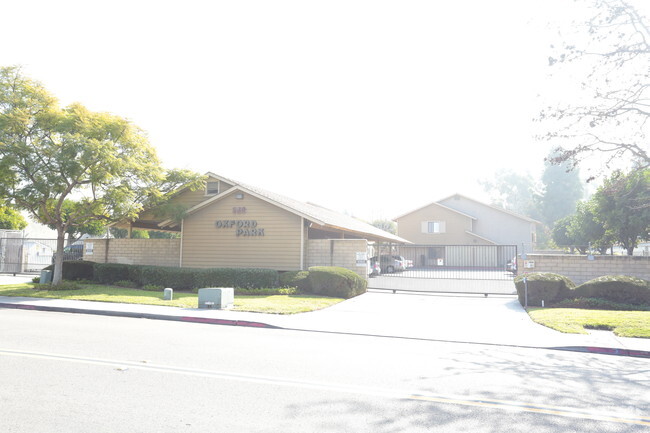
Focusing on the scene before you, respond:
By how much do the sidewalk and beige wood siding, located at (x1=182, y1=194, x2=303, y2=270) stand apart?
188 inches

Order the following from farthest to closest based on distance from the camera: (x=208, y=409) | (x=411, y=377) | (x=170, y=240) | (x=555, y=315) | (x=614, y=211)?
1. (x=614, y=211)
2. (x=170, y=240)
3. (x=555, y=315)
4. (x=411, y=377)
5. (x=208, y=409)

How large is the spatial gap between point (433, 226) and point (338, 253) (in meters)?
27.3

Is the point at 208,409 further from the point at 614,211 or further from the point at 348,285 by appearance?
the point at 614,211

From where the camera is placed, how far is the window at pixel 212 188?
22.8 metres

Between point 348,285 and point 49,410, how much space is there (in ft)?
43.4

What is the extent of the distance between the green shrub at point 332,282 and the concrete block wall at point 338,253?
2.10m

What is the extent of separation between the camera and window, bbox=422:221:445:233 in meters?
44.8

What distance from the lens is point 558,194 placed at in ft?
245

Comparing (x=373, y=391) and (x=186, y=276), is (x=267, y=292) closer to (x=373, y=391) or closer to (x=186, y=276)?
(x=186, y=276)

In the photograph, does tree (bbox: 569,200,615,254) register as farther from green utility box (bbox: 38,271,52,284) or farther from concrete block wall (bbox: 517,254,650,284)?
green utility box (bbox: 38,271,52,284)

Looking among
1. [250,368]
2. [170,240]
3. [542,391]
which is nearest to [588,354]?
[542,391]

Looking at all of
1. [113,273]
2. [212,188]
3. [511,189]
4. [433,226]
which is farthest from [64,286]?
[511,189]

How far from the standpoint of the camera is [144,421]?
172 inches

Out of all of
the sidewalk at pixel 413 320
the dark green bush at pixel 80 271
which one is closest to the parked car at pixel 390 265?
the sidewalk at pixel 413 320
